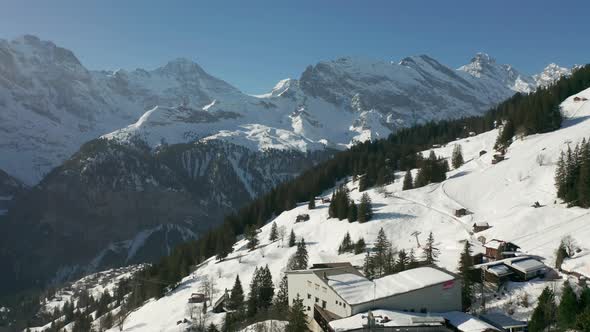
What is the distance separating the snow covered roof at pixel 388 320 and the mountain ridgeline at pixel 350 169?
66033 millimetres

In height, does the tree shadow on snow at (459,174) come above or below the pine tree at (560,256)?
above

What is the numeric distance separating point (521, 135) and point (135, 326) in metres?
99.7

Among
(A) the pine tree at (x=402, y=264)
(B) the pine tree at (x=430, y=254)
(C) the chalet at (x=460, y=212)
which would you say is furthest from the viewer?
(C) the chalet at (x=460, y=212)

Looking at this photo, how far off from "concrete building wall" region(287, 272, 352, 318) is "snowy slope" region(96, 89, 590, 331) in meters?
19.2

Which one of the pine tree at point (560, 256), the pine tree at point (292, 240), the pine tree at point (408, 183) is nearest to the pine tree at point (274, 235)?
the pine tree at point (292, 240)

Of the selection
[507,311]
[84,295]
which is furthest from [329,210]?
[84,295]

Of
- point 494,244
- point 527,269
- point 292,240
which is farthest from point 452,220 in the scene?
point 527,269

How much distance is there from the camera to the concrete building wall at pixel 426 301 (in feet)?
157

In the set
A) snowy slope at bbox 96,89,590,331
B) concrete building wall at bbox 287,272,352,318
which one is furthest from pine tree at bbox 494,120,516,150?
concrete building wall at bbox 287,272,352,318

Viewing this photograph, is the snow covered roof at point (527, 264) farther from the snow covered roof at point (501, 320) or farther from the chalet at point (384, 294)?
the chalet at point (384, 294)

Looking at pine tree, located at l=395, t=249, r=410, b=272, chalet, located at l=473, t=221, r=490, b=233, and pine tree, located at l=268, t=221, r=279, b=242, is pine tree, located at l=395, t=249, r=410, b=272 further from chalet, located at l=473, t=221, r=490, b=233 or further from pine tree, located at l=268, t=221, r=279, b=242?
pine tree, located at l=268, t=221, r=279, b=242

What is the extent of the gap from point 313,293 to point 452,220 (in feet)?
142

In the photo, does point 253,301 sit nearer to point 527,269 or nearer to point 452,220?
point 527,269

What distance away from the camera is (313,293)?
5656 centimetres
